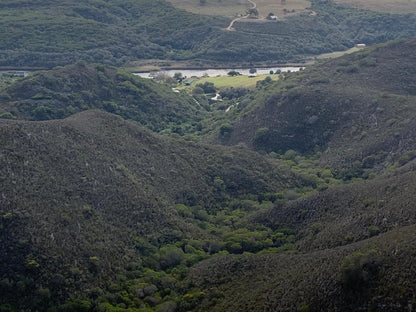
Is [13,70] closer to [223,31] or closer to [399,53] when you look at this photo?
[223,31]

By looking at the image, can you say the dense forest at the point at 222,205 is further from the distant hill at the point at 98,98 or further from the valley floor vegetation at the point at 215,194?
the distant hill at the point at 98,98

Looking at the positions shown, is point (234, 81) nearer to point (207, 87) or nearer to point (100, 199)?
point (207, 87)

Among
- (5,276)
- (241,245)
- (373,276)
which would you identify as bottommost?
(241,245)

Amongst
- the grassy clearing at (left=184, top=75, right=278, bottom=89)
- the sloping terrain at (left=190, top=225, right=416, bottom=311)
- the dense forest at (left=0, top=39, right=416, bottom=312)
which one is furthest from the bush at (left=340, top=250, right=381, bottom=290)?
the grassy clearing at (left=184, top=75, right=278, bottom=89)

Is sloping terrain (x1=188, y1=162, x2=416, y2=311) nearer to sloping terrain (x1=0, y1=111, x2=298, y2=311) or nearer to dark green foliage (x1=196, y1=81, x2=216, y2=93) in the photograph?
sloping terrain (x1=0, y1=111, x2=298, y2=311)

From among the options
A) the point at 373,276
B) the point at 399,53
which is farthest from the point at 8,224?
the point at 399,53

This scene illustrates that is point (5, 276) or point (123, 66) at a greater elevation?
point (5, 276)

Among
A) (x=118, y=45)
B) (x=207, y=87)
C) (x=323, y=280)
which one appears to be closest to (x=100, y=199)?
(x=323, y=280)
